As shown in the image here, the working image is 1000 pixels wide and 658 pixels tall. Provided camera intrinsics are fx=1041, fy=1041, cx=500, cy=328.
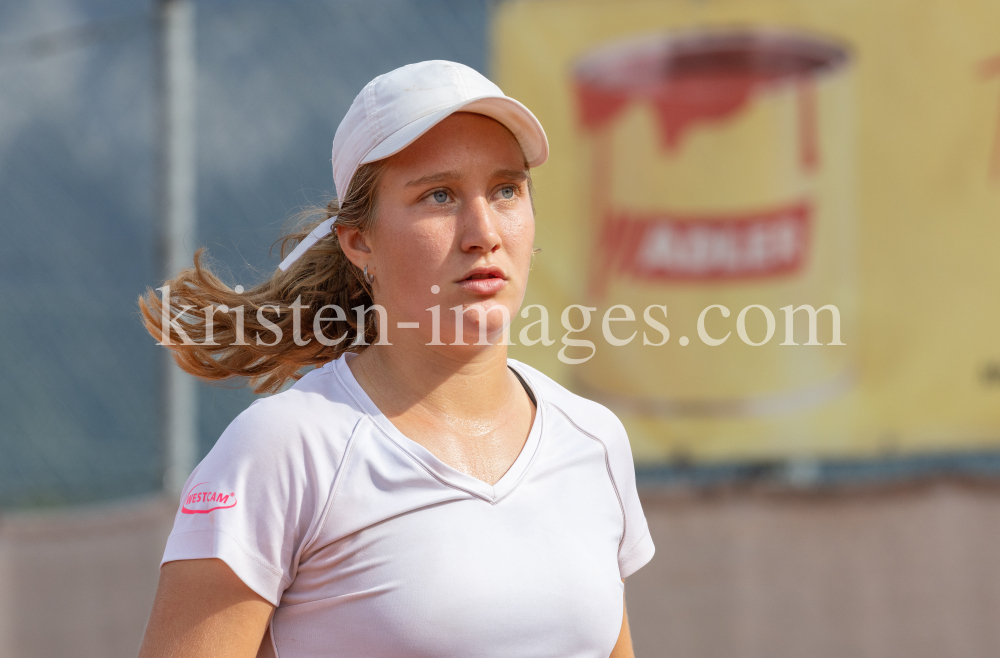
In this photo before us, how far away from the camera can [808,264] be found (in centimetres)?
365

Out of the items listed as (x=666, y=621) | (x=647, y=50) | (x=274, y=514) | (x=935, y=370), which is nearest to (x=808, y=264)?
(x=935, y=370)

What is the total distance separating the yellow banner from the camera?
3553 mm

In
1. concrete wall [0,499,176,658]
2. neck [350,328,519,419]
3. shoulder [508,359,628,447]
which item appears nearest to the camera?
neck [350,328,519,419]

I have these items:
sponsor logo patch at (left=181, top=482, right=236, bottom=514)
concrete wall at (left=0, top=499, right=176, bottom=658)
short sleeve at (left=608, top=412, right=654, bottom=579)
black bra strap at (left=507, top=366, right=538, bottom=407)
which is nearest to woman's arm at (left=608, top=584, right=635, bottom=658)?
short sleeve at (left=608, top=412, right=654, bottom=579)

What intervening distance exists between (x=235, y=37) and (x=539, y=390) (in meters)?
2.56

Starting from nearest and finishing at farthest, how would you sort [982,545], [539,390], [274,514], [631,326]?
[274,514]
[539,390]
[982,545]
[631,326]

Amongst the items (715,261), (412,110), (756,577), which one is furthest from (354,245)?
(756,577)

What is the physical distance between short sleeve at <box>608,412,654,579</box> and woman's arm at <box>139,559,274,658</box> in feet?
2.22

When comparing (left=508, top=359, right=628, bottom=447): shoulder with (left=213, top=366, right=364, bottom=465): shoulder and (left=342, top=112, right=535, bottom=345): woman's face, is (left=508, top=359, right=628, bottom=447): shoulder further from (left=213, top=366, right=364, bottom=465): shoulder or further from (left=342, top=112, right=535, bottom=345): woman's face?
(left=213, top=366, right=364, bottom=465): shoulder

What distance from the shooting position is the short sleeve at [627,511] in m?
1.88

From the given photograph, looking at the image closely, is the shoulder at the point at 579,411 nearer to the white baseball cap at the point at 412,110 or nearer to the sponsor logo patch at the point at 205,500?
the white baseball cap at the point at 412,110

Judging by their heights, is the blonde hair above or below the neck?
above

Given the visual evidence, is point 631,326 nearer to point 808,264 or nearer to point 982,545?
point 808,264

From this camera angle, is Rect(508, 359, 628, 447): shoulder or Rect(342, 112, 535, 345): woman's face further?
Rect(508, 359, 628, 447): shoulder
